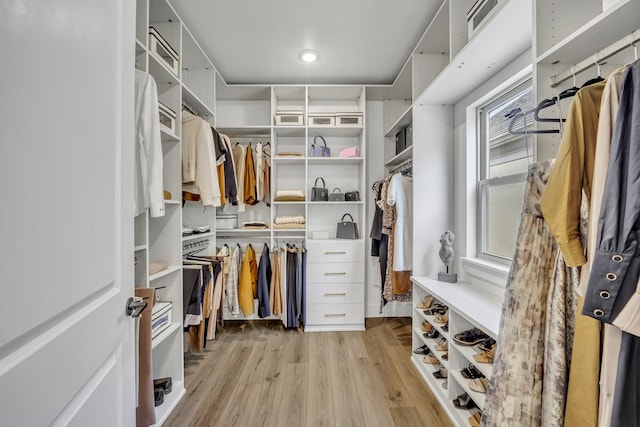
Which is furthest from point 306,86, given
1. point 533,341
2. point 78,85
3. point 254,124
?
point 533,341

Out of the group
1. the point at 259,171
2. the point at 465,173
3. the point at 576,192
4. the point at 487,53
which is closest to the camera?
the point at 576,192

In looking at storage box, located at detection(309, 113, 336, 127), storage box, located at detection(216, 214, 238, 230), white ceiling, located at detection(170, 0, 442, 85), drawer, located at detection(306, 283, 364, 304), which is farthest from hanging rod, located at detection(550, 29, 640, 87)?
storage box, located at detection(216, 214, 238, 230)

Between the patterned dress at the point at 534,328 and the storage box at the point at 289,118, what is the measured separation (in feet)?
7.84

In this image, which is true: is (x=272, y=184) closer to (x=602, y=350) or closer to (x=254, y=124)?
(x=254, y=124)

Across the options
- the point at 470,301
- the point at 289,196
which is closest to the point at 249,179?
the point at 289,196

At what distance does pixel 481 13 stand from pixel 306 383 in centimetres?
252

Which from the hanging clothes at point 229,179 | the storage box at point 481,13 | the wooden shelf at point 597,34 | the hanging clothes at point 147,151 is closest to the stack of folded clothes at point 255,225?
the hanging clothes at point 229,179

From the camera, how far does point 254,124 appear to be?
128 inches

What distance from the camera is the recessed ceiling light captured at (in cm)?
246

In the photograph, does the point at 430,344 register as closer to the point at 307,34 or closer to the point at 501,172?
the point at 501,172

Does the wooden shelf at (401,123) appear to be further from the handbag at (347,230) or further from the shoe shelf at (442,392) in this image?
the shoe shelf at (442,392)

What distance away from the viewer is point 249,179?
9.41 feet

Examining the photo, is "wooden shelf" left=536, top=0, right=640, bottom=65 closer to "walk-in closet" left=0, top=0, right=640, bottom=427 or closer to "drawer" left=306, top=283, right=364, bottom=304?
"walk-in closet" left=0, top=0, right=640, bottom=427

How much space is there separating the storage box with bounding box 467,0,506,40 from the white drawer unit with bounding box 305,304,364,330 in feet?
7.89
